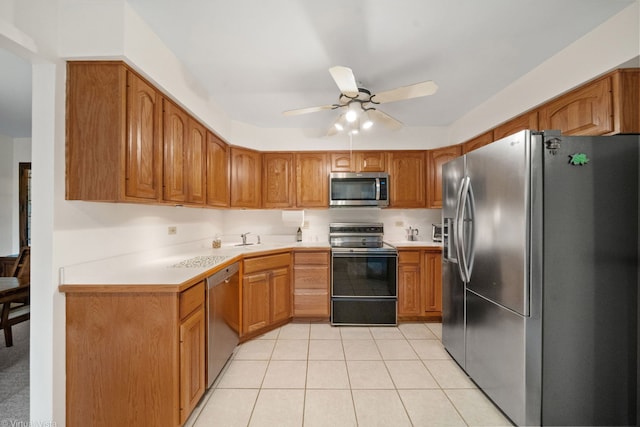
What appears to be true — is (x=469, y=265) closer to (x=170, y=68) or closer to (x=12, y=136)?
(x=170, y=68)

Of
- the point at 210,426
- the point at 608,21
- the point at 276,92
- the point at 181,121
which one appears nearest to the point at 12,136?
the point at 181,121

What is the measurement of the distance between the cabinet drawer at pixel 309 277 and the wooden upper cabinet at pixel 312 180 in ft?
2.70

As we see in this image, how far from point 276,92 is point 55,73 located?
1525 millimetres

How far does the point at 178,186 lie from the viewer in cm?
201

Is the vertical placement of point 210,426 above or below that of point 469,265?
below

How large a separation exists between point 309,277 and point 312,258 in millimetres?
226

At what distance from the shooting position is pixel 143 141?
1.61 meters

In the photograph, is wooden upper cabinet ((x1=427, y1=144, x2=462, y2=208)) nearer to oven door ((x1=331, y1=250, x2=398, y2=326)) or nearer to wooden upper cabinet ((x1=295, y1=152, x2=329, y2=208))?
oven door ((x1=331, y1=250, x2=398, y2=326))

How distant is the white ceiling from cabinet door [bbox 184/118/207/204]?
42cm

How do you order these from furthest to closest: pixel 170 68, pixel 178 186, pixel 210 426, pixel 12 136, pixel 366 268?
1. pixel 12 136
2. pixel 366 268
3. pixel 178 186
4. pixel 170 68
5. pixel 210 426

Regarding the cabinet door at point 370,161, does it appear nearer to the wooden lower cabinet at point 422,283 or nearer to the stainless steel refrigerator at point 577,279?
the wooden lower cabinet at point 422,283

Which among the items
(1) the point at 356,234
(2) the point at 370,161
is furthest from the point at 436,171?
(1) the point at 356,234

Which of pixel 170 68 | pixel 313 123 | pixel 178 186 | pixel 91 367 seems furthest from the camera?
pixel 313 123

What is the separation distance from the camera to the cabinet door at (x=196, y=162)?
2.17 meters
